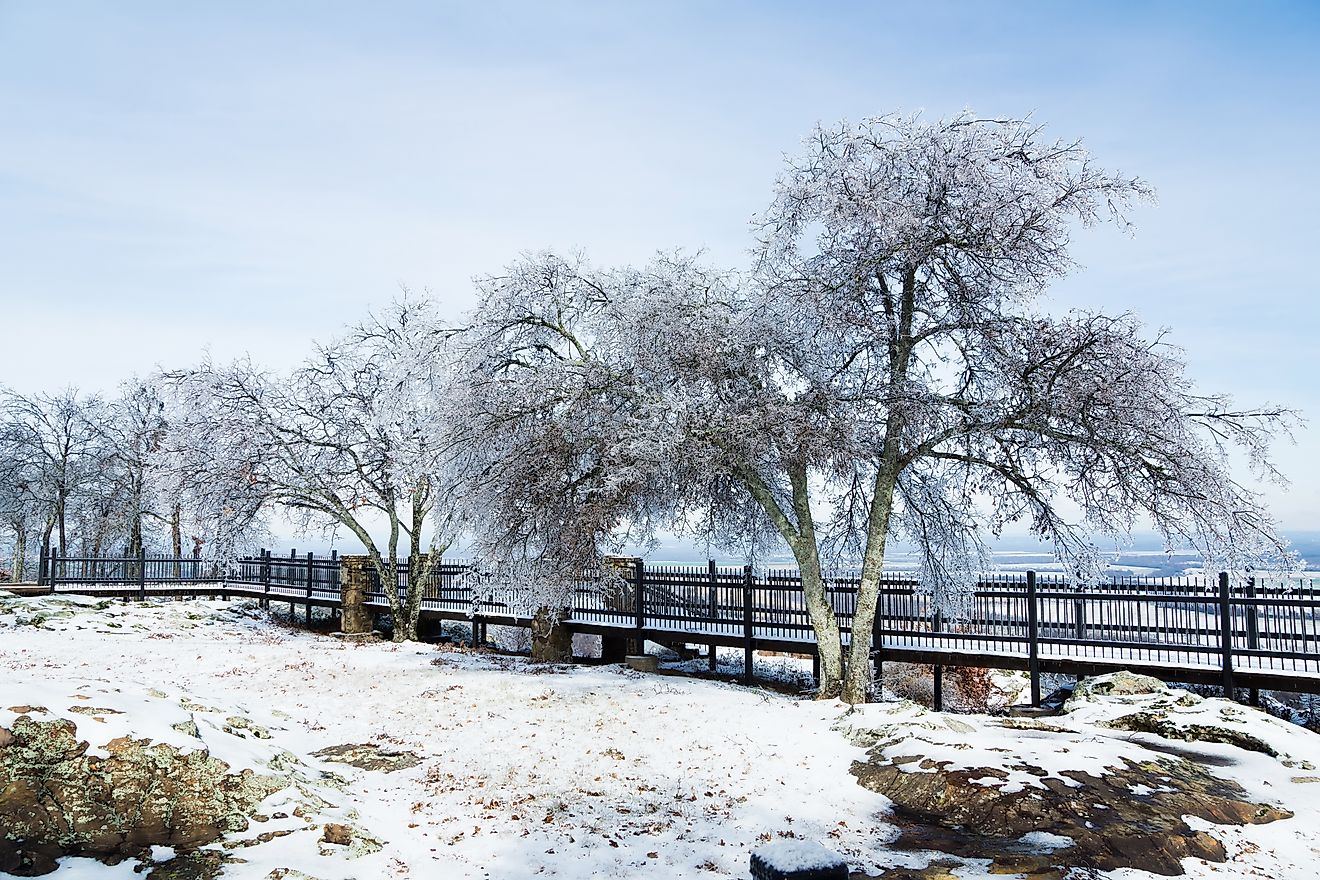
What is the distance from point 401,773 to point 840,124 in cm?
1116

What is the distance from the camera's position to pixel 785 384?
14.2 m

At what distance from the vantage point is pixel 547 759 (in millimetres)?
10062

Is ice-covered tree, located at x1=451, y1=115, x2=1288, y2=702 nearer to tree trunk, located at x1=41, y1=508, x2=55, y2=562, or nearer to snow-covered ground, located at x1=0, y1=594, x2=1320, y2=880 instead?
snow-covered ground, located at x1=0, y1=594, x2=1320, y2=880

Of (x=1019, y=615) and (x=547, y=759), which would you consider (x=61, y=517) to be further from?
(x=1019, y=615)

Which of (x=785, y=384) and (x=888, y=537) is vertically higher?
(x=785, y=384)

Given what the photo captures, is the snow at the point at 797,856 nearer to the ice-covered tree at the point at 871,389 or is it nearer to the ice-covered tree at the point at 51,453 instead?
the ice-covered tree at the point at 871,389

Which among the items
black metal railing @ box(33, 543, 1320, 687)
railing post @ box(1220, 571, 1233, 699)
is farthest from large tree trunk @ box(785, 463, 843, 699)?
railing post @ box(1220, 571, 1233, 699)

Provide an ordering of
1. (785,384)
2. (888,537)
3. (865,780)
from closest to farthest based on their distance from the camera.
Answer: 1. (865,780)
2. (785,384)
3. (888,537)


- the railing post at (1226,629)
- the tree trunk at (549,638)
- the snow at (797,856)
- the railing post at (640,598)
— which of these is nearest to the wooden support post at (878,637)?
the railing post at (640,598)

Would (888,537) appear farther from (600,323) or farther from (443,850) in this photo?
(443,850)

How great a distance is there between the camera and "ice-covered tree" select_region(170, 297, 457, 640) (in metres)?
22.5

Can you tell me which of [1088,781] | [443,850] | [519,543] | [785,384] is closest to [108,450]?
[519,543]

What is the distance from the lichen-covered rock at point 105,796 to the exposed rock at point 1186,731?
10.5 m

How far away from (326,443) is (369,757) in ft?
46.1
